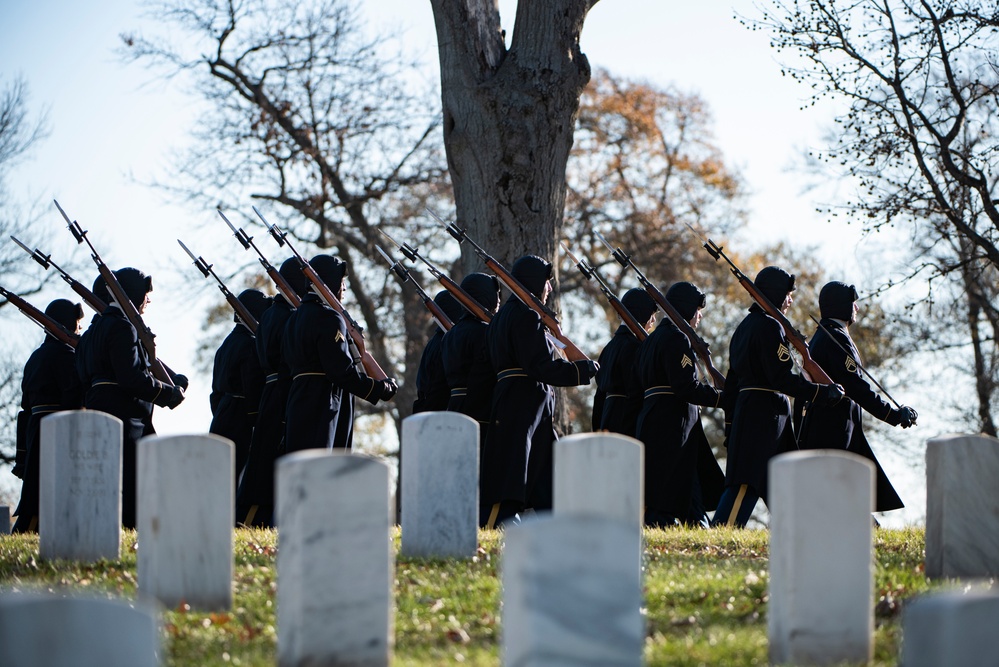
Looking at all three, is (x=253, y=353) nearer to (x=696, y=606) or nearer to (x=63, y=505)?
(x=63, y=505)

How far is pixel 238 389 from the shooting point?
1283 cm

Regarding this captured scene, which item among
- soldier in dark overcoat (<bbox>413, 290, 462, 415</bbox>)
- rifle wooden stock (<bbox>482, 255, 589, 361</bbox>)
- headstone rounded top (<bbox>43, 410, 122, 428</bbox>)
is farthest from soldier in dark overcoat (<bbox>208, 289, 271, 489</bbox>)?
headstone rounded top (<bbox>43, 410, 122, 428</bbox>)

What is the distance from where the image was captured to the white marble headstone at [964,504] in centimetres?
700

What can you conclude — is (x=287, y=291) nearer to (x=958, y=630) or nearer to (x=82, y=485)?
(x=82, y=485)

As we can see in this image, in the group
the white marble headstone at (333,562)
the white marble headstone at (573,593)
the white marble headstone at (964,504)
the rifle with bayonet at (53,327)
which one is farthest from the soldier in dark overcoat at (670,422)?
the white marble headstone at (573,593)

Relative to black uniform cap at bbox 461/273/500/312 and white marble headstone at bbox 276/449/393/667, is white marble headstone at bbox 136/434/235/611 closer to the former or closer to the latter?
white marble headstone at bbox 276/449/393/667

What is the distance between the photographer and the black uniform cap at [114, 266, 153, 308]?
39.4 ft

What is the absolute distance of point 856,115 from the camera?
15.9m

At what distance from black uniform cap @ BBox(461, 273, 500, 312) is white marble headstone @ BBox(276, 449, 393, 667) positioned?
6.54m

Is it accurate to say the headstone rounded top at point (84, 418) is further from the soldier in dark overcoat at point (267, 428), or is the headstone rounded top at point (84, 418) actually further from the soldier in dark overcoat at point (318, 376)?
the soldier in dark overcoat at point (267, 428)

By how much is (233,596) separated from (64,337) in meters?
6.84

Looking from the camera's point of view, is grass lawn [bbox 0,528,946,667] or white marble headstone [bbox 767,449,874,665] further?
grass lawn [bbox 0,528,946,667]

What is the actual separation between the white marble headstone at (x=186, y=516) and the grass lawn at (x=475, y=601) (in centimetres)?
13

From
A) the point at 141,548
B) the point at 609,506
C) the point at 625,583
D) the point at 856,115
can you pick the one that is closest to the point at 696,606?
the point at 609,506
